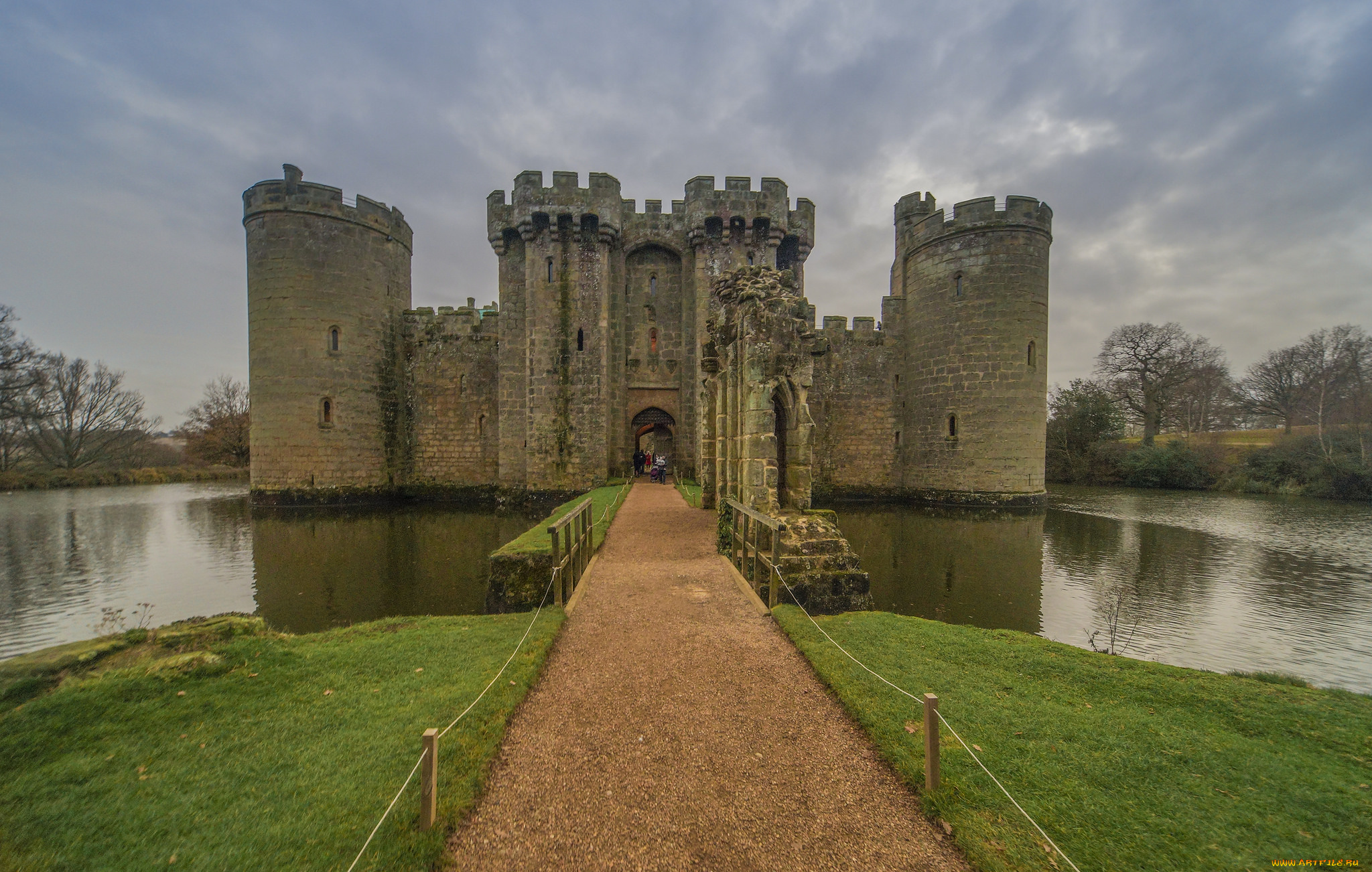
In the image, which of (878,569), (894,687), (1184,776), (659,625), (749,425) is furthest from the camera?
(878,569)

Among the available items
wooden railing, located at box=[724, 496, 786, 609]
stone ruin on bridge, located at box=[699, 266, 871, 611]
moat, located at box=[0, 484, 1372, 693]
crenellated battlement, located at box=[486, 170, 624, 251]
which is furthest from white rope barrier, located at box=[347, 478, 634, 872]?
crenellated battlement, located at box=[486, 170, 624, 251]

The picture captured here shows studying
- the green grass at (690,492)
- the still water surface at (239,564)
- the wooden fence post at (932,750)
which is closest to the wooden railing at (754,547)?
the wooden fence post at (932,750)

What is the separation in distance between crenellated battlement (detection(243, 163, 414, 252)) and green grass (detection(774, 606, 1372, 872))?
868 inches

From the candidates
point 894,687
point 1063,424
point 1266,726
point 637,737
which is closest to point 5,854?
point 637,737

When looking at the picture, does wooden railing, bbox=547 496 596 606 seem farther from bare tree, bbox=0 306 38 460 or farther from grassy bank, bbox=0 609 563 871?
bare tree, bbox=0 306 38 460

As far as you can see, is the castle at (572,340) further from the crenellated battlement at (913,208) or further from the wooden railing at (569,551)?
the wooden railing at (569,551)

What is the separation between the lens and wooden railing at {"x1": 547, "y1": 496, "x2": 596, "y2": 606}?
6.29 m

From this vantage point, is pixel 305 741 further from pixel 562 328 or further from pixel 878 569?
pixel 562 328

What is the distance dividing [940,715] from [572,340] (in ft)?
58.7

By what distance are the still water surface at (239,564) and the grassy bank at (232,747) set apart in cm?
394

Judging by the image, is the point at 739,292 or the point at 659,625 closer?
the point at 659,625

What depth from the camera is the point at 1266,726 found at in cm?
363

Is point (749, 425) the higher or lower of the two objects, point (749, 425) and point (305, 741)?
the higher

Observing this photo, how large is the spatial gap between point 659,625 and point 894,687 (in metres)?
2.56
